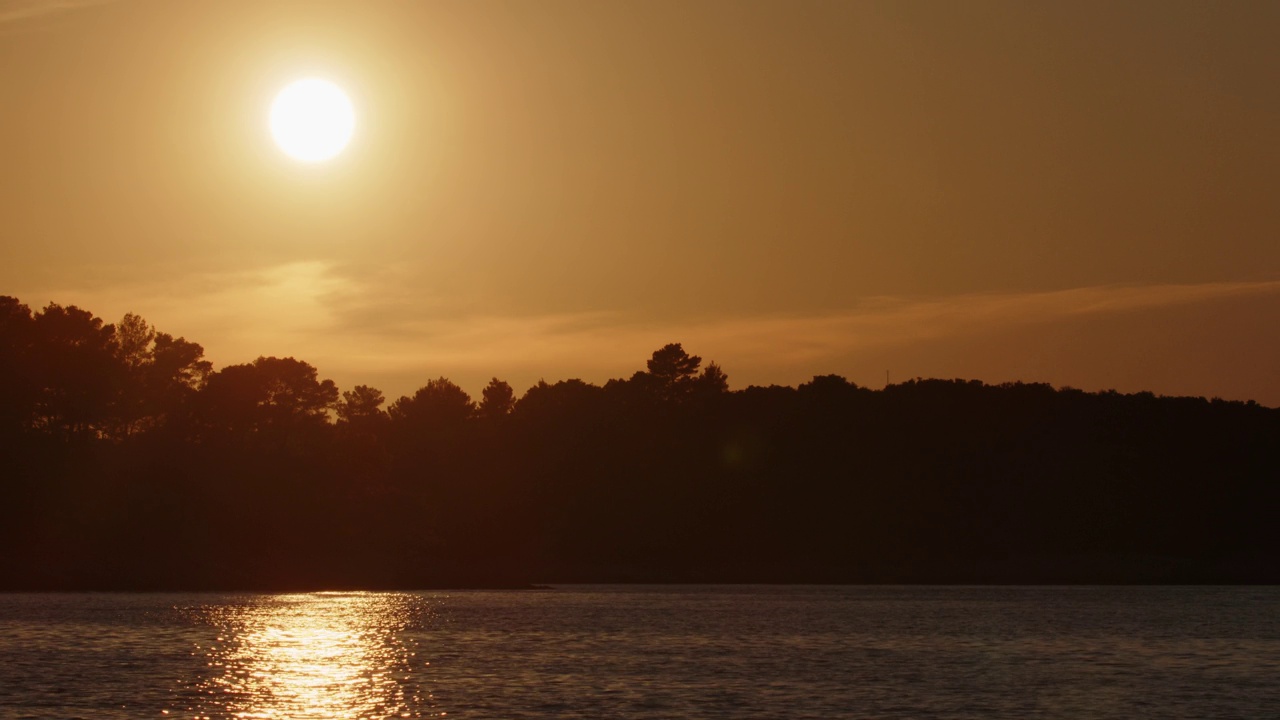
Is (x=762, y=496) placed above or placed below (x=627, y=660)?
above

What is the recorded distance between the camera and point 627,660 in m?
73.6

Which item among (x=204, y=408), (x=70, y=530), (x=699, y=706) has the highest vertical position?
(x=204, y=408)

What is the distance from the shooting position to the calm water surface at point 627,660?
56.2 metres

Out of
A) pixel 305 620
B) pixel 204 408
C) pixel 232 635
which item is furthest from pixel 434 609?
pixel 204 408

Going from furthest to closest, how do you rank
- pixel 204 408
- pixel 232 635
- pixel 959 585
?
pixel 959 585 < pixel 204 408 < pixel 232 635

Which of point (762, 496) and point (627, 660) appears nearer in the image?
point (627, 660)

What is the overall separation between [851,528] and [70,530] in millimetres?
90116

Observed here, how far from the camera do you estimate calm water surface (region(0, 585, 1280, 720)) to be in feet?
184

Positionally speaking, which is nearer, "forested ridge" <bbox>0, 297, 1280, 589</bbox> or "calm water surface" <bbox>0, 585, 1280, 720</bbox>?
"calm water surface" <bbox>0, 585, 1280, 720</bbox>

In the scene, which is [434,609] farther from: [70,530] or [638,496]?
[638,496]

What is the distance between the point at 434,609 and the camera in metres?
121

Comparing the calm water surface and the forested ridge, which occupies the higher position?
the forested ridge

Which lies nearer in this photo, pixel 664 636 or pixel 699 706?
pixel 699 706

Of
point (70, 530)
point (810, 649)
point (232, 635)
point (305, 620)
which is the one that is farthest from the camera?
point (70, 530)
